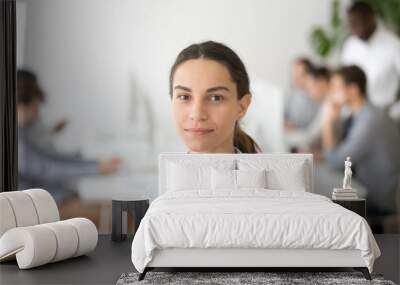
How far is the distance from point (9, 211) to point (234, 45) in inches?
122

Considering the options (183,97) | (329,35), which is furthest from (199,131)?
(329,35)

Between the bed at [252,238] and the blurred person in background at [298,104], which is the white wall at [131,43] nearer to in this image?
the blurred person in background at [298,104]

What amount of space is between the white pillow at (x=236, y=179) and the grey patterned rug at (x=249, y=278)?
4.65ft

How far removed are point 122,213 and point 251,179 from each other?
1372 millimetres

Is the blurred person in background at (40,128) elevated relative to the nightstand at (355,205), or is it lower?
elevated

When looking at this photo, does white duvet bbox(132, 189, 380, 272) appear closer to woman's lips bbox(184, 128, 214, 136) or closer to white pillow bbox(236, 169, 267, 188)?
white pillow bbox(236, 169, 267, 188)

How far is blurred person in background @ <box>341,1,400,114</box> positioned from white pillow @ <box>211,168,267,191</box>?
1.74 metres

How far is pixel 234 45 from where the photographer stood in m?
7.12

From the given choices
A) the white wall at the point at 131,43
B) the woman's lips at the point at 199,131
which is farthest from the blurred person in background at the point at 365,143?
the woman's lips at the point at 199,131

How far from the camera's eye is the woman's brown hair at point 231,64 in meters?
7.08

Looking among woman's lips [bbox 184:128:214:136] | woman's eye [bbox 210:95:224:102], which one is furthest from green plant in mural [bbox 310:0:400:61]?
woman's lips [bbox 184:128:214:136]

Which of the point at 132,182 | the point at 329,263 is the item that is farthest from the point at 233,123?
the point at 329,263

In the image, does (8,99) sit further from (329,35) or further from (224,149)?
(329,35)

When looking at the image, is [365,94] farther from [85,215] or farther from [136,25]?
[85,215]
